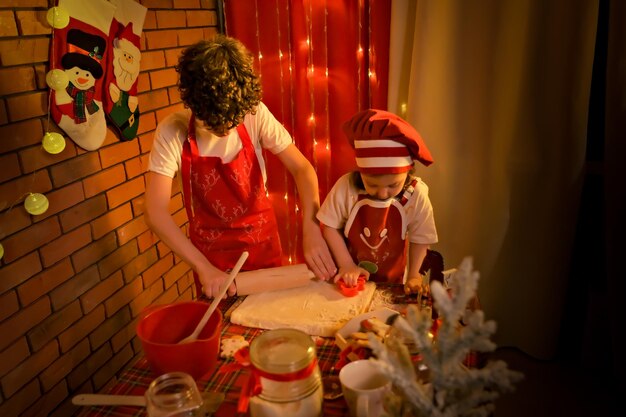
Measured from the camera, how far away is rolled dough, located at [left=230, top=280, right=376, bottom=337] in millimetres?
1141

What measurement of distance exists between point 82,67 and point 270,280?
1031 millimetres

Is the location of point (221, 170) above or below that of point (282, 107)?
below

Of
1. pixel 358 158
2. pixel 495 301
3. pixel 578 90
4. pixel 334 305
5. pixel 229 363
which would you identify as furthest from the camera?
pixel 495 301

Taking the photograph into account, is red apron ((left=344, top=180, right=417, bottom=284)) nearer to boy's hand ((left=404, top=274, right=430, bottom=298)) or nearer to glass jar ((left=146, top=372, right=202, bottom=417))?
boy's hand ((left=404, top=274, right=430, bottom=298))

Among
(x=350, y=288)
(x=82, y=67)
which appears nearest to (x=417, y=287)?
(x=350, y=288)

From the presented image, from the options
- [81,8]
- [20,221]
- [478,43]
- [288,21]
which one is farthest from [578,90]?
[20,221]

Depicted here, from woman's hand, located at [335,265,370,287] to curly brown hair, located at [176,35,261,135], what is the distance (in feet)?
1.71

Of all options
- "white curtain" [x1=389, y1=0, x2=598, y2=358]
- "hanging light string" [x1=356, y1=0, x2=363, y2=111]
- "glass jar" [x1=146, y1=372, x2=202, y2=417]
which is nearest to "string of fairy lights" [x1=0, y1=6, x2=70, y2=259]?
"glass jar" [x1=146, y1=372, x2=202, y2=417]

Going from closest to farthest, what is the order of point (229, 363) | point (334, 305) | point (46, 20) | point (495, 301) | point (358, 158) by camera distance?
point (229, 363) < point (334, 305) < point (358, 158) < point (46, 20) < point (495, 301)

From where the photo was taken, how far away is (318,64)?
6.58ft

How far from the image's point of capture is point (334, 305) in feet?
4.01

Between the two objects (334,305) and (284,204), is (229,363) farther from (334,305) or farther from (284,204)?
(284,204)

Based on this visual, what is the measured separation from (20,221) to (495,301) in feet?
6.22

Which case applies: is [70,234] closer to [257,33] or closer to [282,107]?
Result: [282,107]
